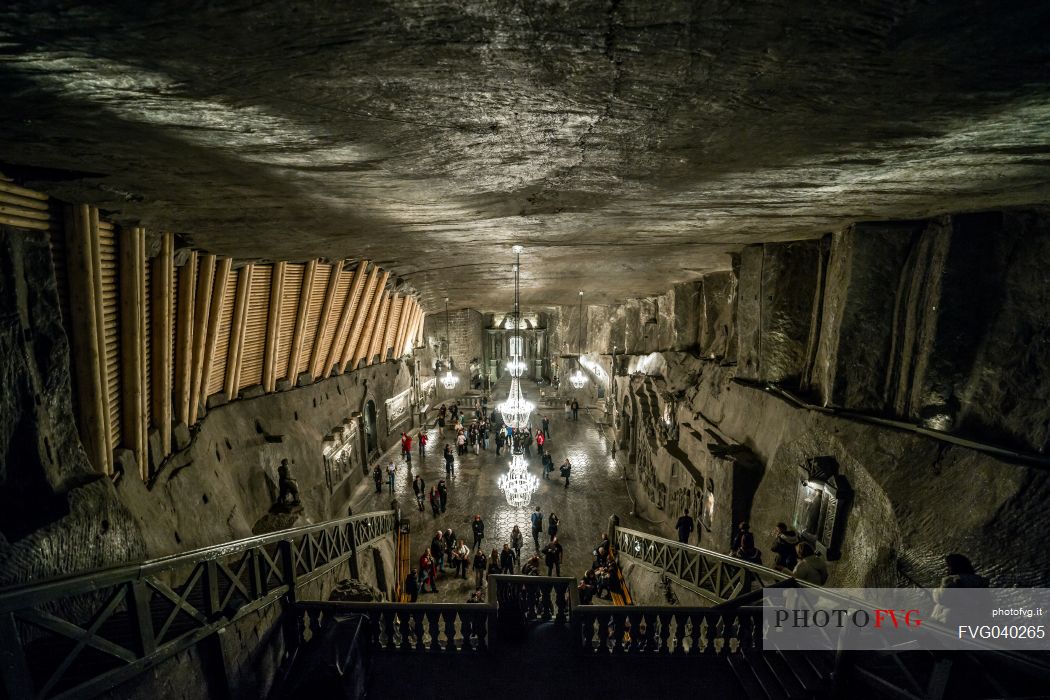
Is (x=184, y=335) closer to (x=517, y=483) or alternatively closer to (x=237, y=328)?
(x=237, y=328)

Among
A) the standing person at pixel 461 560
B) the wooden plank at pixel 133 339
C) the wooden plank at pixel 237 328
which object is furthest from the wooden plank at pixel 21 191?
the standing person at pixel 461 560

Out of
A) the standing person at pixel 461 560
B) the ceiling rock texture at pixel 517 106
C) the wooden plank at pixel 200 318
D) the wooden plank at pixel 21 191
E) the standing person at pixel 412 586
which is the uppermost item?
the ceiling rock texture at pixel 517 106

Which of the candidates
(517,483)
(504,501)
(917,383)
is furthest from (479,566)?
(917,383)

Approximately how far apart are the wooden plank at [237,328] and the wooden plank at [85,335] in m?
3.18

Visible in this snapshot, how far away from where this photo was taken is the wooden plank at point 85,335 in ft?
14.7

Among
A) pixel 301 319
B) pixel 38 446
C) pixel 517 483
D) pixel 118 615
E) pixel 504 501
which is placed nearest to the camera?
pixel 38 446

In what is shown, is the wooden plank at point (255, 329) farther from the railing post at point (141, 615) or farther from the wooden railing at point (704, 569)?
the wooden railing at point (704, 569)

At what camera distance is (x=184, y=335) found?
6.62 meters

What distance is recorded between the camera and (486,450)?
19219 millimetres

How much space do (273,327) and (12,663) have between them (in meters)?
7.06

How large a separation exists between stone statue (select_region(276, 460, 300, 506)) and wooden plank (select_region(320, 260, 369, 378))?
412 centimetres

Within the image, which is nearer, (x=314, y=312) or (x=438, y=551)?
(x=438, y=551)

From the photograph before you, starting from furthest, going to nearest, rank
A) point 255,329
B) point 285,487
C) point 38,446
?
point 255,329, point 285,487, point 38,446

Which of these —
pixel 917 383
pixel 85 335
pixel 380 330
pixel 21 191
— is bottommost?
pixel 380 330
